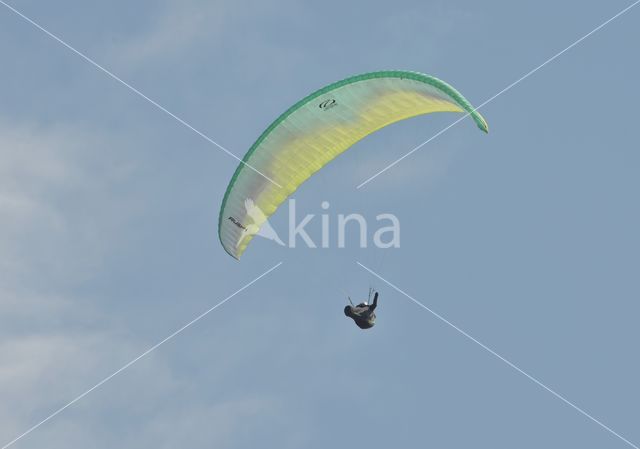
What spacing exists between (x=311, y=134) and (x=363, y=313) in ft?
19.0

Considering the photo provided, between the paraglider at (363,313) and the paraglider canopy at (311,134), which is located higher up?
the paraglider canopy at (311,134)

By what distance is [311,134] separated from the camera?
47000 mm

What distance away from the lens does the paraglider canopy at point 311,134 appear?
147 feet

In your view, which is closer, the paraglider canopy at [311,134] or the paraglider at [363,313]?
the paraglider canopy at [311,134]

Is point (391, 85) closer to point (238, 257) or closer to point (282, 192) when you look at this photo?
point (282, 192)

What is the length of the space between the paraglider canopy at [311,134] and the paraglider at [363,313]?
14.9 feet

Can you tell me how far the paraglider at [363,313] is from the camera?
4656cm

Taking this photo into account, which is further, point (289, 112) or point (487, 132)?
point (289, 112)

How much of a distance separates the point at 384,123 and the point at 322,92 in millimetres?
3059

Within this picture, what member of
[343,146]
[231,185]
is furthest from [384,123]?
[231,185]

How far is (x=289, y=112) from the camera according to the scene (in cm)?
4584

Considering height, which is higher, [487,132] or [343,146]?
[343,146]

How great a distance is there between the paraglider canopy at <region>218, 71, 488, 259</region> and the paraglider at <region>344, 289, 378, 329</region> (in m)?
4.54

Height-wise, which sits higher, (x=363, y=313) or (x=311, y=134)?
(x=311, y=134)
